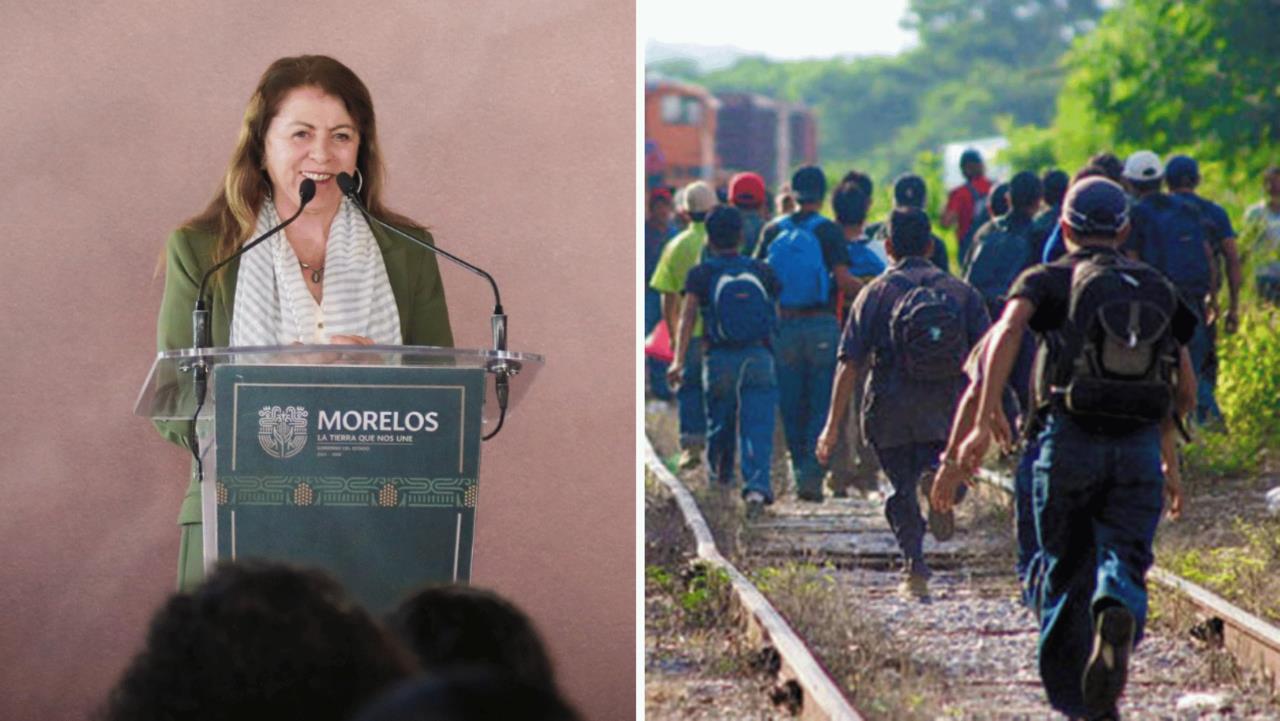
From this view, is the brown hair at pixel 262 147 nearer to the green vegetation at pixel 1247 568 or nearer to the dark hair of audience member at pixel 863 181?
the dark hair of audience member at pixel 863 181

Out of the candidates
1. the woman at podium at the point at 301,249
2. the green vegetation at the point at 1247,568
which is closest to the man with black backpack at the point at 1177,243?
the green vegetation at the point at 1247,568

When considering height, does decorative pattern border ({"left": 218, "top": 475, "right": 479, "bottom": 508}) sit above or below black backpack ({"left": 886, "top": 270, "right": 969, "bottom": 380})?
below

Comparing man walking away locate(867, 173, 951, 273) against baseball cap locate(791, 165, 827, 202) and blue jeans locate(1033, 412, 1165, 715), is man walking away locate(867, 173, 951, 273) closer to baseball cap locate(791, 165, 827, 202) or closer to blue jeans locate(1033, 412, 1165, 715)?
baseball cap locate(791, 165, 827, 202)

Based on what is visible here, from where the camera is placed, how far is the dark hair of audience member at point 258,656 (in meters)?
1.91

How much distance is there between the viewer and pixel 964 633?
5.08m

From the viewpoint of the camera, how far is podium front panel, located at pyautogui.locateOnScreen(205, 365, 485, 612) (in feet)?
11.6

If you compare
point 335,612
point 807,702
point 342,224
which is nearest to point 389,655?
point 335,612

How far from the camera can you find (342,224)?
13.9ft

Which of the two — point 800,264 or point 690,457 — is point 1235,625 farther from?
point 690,457

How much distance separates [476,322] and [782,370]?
995mm

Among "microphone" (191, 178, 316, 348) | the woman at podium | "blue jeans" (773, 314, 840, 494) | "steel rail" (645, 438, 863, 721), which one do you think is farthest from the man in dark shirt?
"microphone" (191, 178, 316, 348)

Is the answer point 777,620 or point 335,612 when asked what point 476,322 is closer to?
point 777,620

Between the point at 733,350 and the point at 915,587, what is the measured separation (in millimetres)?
1164

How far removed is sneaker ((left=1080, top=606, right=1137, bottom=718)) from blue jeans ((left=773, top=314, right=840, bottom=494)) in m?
1.10
